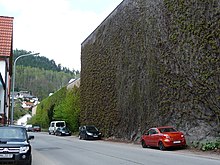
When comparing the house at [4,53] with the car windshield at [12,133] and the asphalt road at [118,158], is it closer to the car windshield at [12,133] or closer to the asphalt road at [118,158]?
the asphalt road at [118,158]

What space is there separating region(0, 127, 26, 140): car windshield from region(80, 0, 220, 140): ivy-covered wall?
12234mm

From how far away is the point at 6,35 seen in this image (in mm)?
35406

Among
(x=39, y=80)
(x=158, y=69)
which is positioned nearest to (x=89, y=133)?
(x=158, y=69)

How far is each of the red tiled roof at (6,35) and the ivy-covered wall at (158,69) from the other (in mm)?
10702

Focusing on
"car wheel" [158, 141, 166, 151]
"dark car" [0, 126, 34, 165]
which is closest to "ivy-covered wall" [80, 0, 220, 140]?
"car wheel" [158, 141, 166, 151]

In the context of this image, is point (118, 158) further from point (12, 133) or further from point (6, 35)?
point (6, 35)

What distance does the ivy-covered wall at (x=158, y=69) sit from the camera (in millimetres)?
22219

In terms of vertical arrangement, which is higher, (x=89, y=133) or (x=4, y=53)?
(x=4, y=53)

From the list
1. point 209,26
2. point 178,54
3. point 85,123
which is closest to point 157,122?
point 178,54

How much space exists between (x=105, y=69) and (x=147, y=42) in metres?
11.3

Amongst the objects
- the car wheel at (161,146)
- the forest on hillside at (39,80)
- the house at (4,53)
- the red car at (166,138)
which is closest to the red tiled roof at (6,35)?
the house at (4,53)

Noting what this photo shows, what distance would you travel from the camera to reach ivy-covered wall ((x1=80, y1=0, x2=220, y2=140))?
22.2m

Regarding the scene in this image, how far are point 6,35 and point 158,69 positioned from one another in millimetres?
16227

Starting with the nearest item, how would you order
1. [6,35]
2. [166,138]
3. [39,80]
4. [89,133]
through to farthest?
[166,138] < [6,35] < [89,133] < [39,80]
